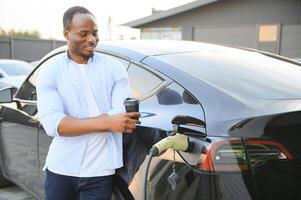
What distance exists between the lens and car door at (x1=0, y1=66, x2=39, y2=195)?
340 centimetres

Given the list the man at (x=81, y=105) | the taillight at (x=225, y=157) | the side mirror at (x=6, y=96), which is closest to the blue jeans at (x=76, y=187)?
the man at (x=81, y=105)

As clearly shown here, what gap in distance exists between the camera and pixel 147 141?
2363mm

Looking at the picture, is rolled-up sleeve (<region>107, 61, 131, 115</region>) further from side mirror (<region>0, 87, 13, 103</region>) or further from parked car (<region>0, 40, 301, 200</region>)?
side mirror (<region>0, 87, 13, 103</region>)

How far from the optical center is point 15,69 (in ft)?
42.9

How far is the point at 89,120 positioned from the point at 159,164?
42cm

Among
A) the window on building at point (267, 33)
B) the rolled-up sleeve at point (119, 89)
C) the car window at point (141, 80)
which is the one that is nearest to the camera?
the rolled-up sleeve at point (119, 89)

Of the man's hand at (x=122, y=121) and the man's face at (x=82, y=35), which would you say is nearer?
the man's hand at (x=122, y=121)

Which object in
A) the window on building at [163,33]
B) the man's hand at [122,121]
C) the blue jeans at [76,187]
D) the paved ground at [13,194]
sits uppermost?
the window on building at [163,33]

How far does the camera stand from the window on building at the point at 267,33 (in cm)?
1730

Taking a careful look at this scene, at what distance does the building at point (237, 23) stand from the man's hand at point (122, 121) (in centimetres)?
1583

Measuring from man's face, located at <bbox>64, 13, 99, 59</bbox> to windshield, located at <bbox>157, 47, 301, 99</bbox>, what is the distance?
1.89 ft

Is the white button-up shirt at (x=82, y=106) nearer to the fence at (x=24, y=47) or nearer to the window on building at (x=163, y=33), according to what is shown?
the window on building at (x=163, y=33)

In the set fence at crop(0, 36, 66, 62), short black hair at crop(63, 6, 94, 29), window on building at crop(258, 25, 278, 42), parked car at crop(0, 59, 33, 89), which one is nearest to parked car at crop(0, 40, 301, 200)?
short black hair at crop(63, 6, 94, 29)

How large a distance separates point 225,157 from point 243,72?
798 mm
